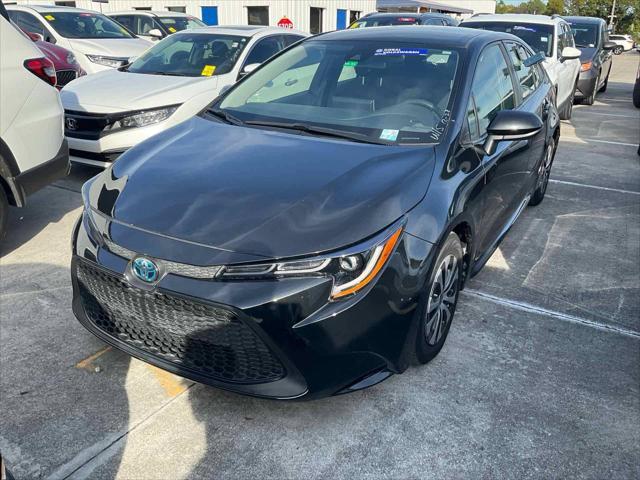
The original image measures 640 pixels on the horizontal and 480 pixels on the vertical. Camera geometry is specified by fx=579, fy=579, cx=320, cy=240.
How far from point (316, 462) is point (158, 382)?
36.9 inches

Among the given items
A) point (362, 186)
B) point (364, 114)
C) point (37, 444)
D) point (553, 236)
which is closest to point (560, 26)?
point (553, 236)

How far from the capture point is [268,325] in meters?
2.22

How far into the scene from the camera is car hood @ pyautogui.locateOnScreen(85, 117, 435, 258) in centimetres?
235

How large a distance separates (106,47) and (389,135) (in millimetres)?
8151

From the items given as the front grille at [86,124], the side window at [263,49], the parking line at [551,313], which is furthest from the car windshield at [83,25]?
the parking line at [551,313]

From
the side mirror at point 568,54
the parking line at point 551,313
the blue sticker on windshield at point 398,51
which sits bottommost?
the parking line at point 551,313

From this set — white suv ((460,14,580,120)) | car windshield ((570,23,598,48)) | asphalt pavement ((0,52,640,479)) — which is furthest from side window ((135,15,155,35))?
asphalt pavement ((0,52,640,479))

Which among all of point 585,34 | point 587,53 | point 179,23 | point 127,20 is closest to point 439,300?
point 587,53

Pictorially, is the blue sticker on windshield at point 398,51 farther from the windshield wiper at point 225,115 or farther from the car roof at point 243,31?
the car roof at point 243,31

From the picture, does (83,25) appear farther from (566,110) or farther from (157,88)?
(566,110)

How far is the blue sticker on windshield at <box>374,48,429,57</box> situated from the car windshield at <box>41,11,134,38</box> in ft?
26.7

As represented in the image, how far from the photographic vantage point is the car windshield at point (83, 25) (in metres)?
9.98

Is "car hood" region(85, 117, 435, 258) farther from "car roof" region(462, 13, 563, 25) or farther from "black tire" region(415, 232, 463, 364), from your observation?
"car roof" region(462, 13, 563, 25)

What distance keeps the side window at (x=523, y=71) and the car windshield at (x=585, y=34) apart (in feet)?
27.3
